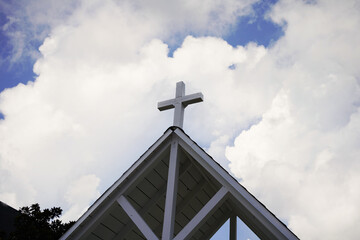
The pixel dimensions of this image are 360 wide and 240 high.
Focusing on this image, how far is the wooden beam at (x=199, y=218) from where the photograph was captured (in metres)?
4.76

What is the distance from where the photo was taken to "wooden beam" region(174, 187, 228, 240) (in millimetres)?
4762

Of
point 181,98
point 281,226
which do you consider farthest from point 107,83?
point 281,226

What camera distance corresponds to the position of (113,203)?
215 inches

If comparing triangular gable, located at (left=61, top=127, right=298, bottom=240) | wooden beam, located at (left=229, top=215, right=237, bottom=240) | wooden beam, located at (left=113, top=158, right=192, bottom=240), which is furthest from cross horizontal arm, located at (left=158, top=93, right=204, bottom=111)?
wooden beam, located at (left=229, top=215, right=237, bottom=240)

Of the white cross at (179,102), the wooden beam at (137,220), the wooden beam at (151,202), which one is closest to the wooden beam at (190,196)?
the wooden beam at (151,202)

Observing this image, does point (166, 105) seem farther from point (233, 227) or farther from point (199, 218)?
point (233, 227)

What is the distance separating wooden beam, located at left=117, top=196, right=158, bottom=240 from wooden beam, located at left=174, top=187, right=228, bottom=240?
0.36 meters

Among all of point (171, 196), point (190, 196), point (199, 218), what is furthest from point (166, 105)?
point (199, 218)

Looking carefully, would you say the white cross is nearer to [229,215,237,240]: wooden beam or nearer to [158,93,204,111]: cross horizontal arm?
[158,93,204,111]: cross horizontal arm

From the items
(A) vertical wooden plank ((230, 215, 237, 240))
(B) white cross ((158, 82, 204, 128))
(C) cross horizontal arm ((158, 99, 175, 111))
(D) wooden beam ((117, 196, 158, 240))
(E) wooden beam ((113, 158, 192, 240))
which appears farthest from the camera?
(A) vertical wooden plank ((230, 215, 237, 240))

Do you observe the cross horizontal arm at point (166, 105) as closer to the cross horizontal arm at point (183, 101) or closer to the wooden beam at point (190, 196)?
the cross horizontal arm at point (183, 101)

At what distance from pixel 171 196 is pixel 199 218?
20.5 inches

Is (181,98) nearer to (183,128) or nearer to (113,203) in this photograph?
(183,128)

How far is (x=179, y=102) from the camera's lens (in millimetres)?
6098
